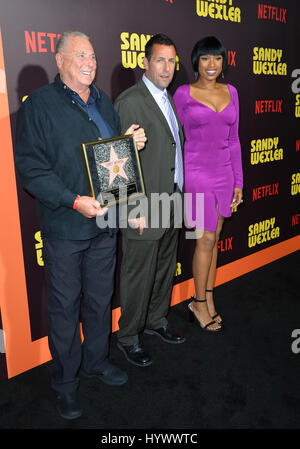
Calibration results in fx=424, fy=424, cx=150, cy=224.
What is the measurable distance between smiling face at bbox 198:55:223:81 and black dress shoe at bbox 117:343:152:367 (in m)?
1.68

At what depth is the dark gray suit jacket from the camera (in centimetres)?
220

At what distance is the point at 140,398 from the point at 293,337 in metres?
1.15

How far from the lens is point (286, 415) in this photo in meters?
2.07

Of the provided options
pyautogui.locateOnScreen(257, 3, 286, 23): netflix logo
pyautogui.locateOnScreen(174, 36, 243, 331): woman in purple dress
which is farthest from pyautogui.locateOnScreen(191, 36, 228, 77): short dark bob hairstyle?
pyautogui.locateOnScreen(257, 3, 286, 23): netflix logo

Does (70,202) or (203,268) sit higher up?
(70,202)

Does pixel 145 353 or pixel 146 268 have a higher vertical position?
pixel 146 268

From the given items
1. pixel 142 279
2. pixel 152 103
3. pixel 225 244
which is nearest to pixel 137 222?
pixel 142 279

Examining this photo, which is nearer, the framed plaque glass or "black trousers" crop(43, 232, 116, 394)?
the framed plaque glass

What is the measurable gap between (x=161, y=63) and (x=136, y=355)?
166 cm

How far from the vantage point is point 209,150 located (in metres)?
Answer: 2.58

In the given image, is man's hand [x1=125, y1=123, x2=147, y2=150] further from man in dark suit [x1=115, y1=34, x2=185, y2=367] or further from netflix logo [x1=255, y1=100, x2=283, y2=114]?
netflix logo [x1=255, y1=100, x2=283, y2=114]

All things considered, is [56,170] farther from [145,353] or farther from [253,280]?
[253,280]

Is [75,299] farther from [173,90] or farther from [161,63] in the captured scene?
[173,90]
